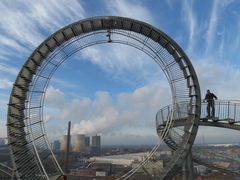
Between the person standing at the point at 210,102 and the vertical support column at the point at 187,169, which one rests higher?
the person standing at the point at 210,102

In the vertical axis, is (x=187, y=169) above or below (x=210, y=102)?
below

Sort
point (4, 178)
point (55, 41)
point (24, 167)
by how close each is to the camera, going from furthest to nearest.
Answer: point (4, 178) < point (55, 41) < point (24, 167)

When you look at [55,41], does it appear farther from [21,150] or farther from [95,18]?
[21,150]

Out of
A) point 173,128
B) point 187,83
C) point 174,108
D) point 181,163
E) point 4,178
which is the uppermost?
point 187,83

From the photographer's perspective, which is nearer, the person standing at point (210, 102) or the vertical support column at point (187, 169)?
the vertical support column at point (187, 169)

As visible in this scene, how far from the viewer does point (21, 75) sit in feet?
67.2

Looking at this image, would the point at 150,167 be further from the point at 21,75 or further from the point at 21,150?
the point at 21,75

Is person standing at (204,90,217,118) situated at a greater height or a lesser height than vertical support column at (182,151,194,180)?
greater

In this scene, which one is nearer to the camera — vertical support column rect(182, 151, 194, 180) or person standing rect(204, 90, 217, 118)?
vertical support column rect(182, 151, 194, 180)

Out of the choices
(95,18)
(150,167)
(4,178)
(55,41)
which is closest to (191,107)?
(150,167)

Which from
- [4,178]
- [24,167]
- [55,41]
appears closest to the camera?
[24,167]

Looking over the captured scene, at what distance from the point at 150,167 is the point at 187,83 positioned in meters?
6.37

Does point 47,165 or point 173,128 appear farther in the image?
point 47,165

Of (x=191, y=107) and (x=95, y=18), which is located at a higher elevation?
(x=95, y=18)
